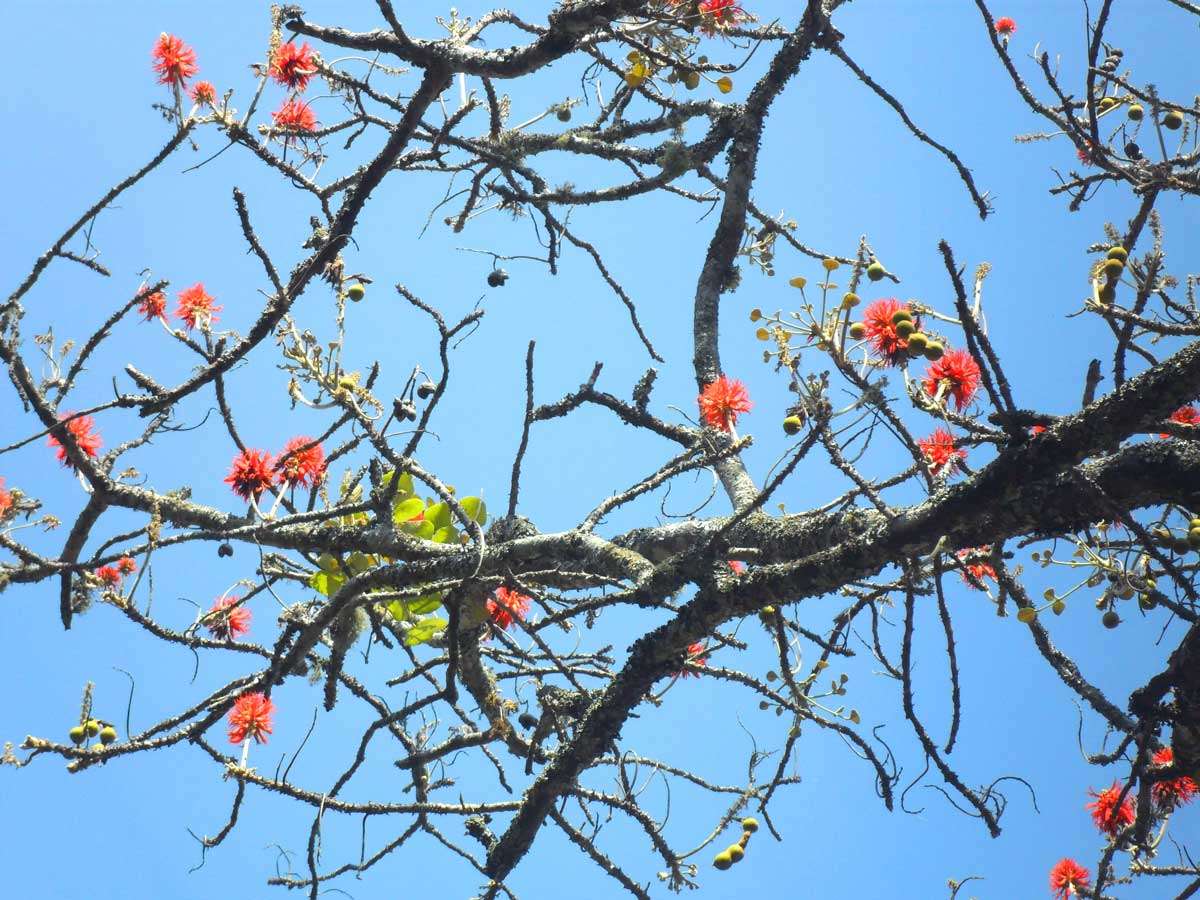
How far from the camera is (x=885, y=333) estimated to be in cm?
238

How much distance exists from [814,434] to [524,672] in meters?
1.46

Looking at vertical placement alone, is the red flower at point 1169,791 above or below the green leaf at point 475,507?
below

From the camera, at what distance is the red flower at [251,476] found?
3.47 meters

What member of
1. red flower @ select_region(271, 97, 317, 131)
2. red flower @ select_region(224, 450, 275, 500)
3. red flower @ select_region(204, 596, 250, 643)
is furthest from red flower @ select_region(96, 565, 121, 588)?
red flower @ select_region(271, 97, 317, 131)

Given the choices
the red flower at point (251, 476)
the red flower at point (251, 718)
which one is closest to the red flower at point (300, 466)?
the red flower at point (251, 476)

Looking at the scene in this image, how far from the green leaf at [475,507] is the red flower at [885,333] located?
1420 millimetres

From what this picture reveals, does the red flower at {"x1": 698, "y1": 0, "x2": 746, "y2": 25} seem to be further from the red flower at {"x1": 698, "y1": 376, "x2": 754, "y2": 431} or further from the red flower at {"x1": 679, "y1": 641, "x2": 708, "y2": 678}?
the red flower at {"x1": 679, "y1": 641, "x2": 708, "y2": 678}

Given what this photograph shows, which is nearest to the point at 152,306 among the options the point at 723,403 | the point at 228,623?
the point at 228,623

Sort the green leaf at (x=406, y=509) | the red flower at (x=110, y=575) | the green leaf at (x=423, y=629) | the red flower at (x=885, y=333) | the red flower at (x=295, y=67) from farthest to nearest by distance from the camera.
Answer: the red flower at (x=110, y=575) → the red flower at (x=295, y=67) → the green leaf at (x=423, y=629) → the green leaf at (x=406, y=509) → the red flower at (x=885, y=333)

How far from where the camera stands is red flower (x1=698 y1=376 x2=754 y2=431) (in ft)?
9.81

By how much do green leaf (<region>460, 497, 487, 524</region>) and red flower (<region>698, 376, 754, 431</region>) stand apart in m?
0.78

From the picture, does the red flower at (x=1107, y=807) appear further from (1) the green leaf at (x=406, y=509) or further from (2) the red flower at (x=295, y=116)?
(2) the red flower at (x=295, y=116)

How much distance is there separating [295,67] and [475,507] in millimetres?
1796

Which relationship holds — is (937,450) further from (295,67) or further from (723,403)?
(295,67)
